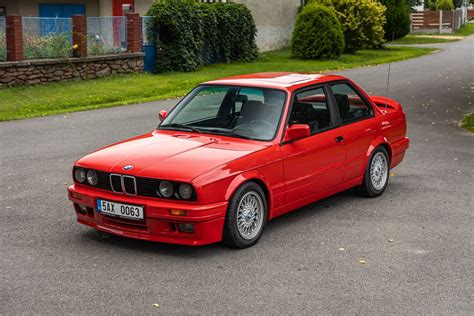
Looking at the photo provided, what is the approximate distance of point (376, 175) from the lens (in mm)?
9703

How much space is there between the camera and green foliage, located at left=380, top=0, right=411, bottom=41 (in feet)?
137

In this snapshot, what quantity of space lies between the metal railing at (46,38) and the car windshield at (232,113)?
12.8m

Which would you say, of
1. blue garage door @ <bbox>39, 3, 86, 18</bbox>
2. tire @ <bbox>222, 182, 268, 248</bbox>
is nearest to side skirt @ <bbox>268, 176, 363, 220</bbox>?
tire @ <bbox>222, 182, 268, 248</bbox>

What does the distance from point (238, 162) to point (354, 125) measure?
224cm

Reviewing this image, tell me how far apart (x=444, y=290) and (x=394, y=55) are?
99.8ft

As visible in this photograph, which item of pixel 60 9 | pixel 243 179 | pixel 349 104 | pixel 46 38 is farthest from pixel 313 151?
pixel 60 9

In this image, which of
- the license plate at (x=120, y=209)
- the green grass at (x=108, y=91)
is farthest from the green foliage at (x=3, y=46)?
the license plate at (x=120, y=209)

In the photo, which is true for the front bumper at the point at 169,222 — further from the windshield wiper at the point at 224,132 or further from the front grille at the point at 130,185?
the windshield wiper at the point at 224,132

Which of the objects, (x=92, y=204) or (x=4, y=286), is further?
(x=92, y=204)

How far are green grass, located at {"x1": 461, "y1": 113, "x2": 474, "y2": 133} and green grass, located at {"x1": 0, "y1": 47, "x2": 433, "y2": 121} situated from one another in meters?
7.34

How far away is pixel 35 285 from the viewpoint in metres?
6.50

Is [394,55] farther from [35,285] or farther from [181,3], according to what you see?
[35,285]

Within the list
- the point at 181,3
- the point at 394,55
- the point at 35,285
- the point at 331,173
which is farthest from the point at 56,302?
the point at 394,55

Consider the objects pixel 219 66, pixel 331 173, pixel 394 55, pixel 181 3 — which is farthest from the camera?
pixel 394 55
